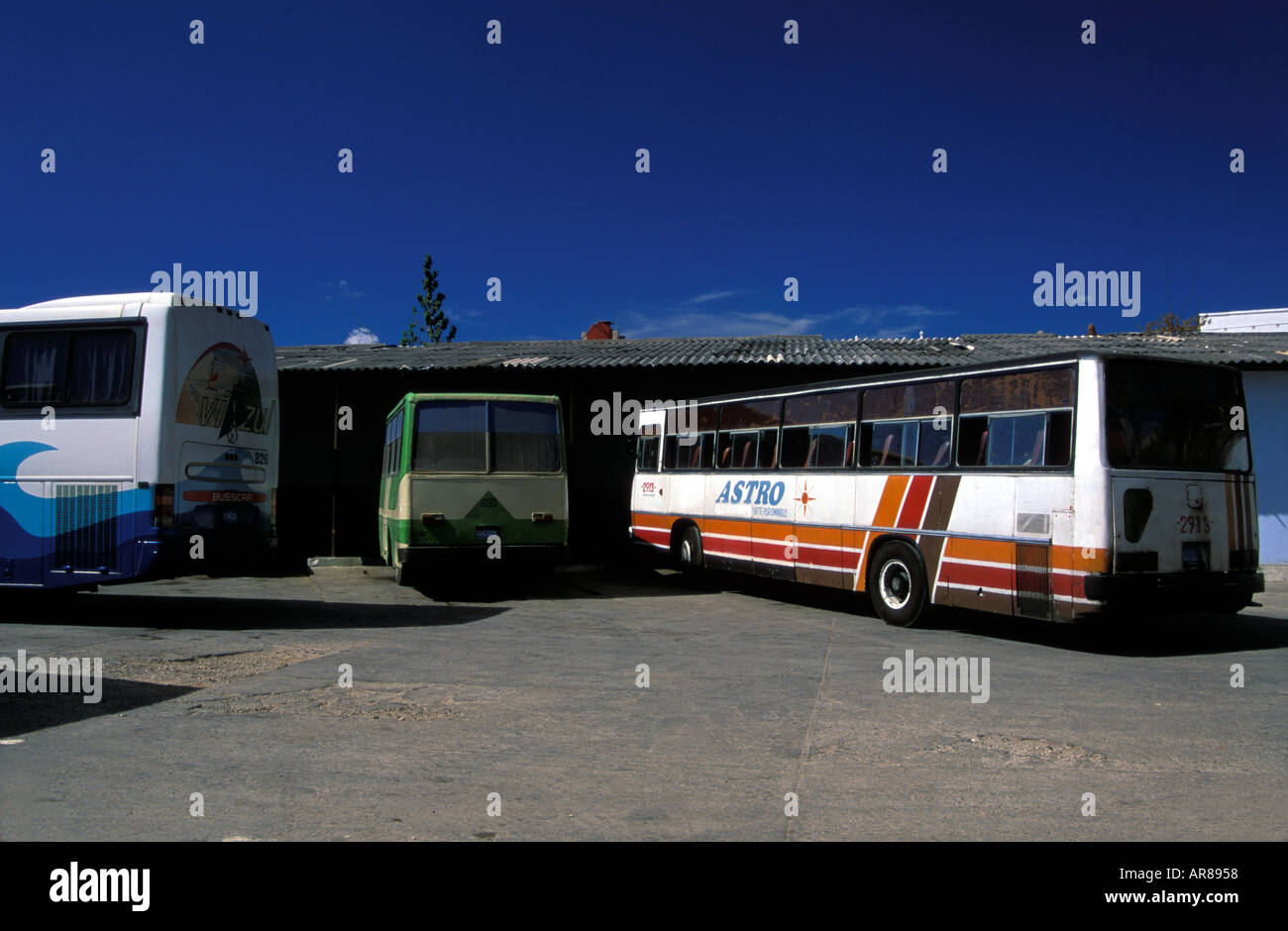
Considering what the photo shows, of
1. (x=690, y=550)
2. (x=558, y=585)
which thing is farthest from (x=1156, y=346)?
(x=558, y=585)

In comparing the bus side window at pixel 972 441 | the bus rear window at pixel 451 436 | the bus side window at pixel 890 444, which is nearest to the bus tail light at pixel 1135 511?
the bus side window at pixel 972 441

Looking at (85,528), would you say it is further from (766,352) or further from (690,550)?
(766,352)

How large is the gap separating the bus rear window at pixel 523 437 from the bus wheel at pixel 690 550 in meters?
2.93

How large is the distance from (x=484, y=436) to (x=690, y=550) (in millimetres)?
4128

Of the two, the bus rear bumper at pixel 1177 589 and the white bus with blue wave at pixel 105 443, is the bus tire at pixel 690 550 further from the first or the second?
the bus rear bumper at pixel 1177 589

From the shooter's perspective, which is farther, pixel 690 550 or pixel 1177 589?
pixel 690 550

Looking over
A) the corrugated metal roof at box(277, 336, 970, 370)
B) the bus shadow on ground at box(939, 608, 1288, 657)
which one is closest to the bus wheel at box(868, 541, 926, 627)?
the bus shadow on ground at box(939, 608, 1288, 657)

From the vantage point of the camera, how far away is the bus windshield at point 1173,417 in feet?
30.5

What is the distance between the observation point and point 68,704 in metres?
6.78

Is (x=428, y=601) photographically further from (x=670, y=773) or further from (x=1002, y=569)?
(x=670, y=773)

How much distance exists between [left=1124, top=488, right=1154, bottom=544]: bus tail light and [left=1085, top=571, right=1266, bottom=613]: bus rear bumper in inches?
15.5

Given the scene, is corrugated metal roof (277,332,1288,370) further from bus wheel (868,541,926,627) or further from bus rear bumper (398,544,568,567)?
bus wheel (868,541,926,627)

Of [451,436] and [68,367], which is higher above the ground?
[68,367]
